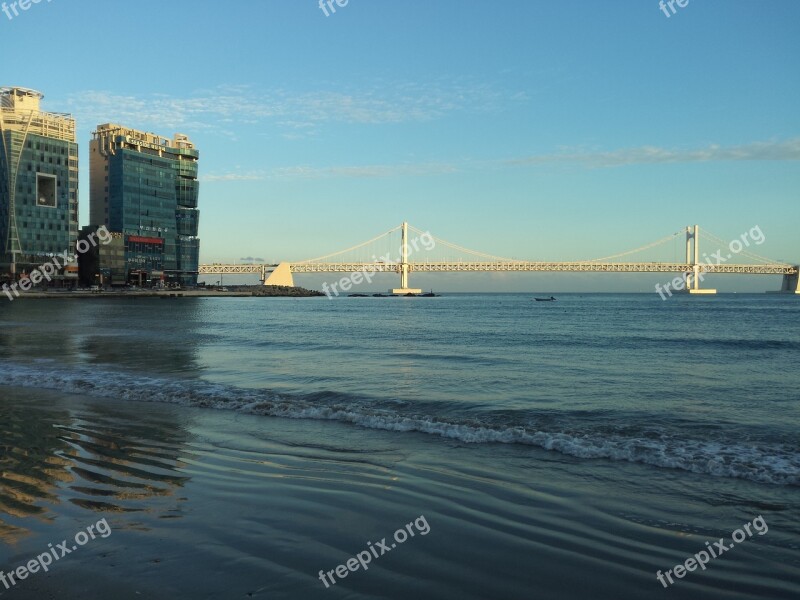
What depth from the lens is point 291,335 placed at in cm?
3503

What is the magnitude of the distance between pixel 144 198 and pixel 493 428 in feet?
488

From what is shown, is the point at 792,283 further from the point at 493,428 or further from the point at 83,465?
the point at 83,465

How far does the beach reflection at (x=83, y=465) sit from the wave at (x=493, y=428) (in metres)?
2.08

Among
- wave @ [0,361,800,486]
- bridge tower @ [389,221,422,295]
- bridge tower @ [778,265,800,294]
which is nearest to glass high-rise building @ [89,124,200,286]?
bridge tower @ [389,221,422,295]

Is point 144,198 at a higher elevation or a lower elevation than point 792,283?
higher

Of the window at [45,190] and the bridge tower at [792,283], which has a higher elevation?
the window at [45,190]

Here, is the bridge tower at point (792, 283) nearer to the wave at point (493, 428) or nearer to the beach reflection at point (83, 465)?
the wave at point (493, 428)

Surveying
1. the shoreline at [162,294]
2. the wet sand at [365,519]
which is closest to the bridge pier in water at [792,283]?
the shoreline at [162,294]

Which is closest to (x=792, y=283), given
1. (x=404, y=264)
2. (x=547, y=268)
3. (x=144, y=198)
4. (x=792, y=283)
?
(x=792, y=283)

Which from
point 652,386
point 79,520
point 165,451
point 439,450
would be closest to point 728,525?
point 439,450

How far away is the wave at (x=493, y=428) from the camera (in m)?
8.16

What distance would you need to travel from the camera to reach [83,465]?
7.65 m

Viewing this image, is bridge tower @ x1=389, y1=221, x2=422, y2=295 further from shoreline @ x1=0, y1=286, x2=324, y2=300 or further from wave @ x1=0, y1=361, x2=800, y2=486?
wave @ x1=0, y1=361, x2=800, y2=486

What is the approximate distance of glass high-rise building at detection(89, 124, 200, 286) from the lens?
13938 centimetres
